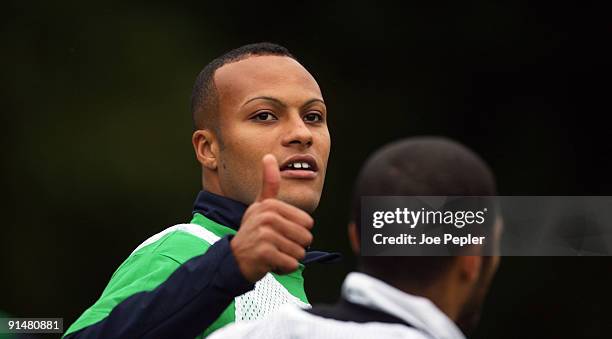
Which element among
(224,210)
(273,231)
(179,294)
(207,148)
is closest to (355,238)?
(273,231)

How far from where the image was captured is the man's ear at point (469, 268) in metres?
2.39

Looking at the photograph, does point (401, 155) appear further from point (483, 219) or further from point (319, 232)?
point (319, 232)

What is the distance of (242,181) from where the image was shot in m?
3.66

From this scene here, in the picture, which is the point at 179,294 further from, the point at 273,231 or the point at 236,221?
the point at 236,221

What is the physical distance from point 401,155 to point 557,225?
91.1 inches

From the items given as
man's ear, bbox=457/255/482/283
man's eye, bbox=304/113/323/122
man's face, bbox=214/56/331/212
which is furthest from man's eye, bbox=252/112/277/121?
man's ear, bbox=457/255/482/283

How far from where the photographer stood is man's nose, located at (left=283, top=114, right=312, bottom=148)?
3.58 metres

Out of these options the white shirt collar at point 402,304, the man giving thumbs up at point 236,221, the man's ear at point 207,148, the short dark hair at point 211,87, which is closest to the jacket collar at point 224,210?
the man giving thumbs up at point 236,221

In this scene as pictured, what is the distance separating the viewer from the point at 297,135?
3.58 metres

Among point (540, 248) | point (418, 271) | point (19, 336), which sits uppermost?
point (418, 271)

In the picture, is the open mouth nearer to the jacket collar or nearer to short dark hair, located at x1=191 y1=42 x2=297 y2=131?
the jacket collar

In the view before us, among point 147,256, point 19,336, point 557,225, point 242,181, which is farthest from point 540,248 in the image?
point 19,336

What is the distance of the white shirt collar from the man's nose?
1.26 meters

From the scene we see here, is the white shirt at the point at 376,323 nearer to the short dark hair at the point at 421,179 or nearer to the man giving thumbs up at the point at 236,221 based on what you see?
the short dark hair at the point at 421,179
